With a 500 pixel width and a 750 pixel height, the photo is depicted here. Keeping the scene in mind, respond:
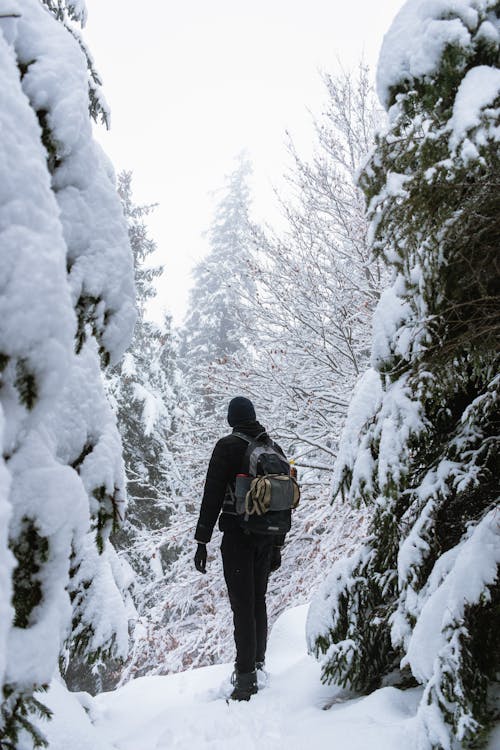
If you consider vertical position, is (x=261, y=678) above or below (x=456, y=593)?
below

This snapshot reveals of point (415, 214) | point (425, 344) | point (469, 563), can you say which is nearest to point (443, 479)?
point (469, 563)

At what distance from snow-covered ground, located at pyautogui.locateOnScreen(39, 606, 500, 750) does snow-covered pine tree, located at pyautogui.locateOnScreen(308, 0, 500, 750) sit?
0.87ft

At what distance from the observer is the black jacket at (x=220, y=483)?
12.0ft

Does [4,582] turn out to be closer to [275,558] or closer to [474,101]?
[474,101]

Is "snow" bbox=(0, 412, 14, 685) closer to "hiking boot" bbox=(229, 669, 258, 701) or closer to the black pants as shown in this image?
the black pants

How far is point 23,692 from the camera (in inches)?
49.7

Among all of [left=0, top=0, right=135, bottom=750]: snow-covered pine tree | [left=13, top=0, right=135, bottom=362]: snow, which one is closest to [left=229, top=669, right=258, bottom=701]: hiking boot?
[left=0, top=0, right=135, bottom=750]: snow-covered pine tree

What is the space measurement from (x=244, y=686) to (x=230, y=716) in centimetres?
31

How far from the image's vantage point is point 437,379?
7.59 feet

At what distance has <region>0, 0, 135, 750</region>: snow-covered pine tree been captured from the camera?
4.20ft

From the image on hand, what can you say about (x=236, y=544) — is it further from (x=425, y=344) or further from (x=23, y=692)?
(x=23, y=692)

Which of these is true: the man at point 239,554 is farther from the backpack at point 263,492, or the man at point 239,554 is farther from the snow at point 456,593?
the snow at point 456,593

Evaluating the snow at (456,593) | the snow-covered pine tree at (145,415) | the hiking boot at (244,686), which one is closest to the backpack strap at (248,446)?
the hiking boot at (244,686)

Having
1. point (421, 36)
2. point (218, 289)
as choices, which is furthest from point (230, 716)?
point (218, 289)
